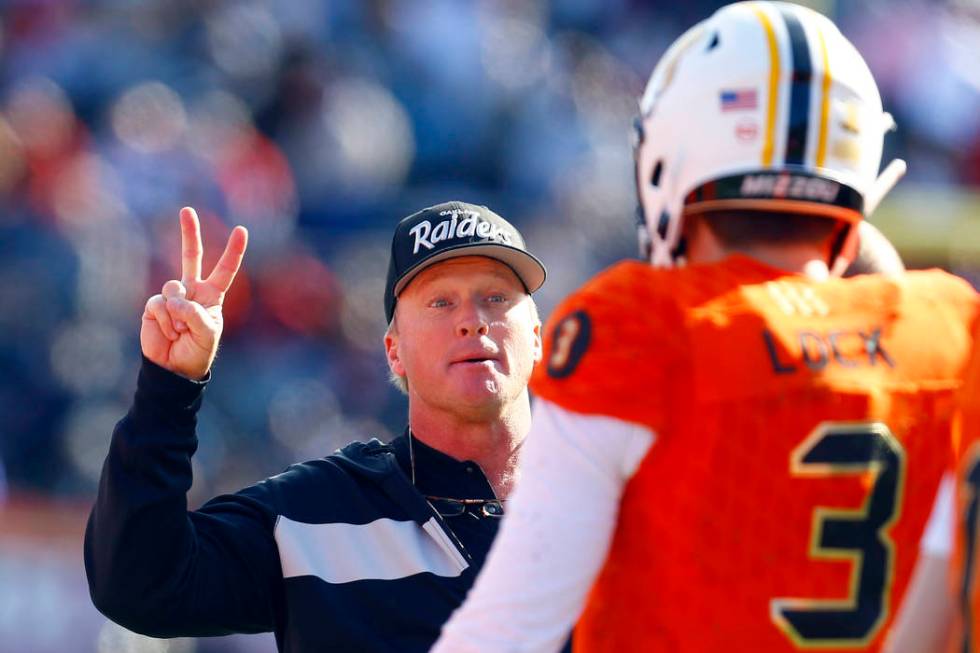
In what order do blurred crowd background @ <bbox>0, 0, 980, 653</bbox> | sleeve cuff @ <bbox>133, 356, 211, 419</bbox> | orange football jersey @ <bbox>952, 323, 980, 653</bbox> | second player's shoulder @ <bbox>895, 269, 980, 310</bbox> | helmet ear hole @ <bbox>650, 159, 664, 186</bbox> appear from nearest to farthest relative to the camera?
orange football jersey @ <bbox>952, 323, 980, 653</bbox>, second player's shoulder @ <bbox>895, 269, 980, 310</bbox>, helmet ear hole @ <bbox>650, 159, 664, 186</bbox>, sleeve cuff @ <bbox>133, 356, 211, 419</bbox>, blurred crowd background @ <bbox>0, 0, 980, 653</bbox>

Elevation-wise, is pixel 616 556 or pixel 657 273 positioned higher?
pixel 657 273

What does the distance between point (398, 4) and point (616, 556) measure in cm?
789

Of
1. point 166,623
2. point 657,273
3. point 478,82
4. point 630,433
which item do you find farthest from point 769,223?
point 478,82

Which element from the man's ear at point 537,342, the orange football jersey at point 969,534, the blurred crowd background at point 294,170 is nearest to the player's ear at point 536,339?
the man's ear at point 537,342

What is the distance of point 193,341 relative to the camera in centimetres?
278

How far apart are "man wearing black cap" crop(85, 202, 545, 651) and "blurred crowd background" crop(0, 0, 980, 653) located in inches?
154

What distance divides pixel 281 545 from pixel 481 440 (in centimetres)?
55

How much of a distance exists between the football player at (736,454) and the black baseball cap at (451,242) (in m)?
1.53

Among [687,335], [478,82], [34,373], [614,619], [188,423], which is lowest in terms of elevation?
[614,619]

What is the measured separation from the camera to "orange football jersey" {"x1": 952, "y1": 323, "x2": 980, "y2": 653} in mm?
1480

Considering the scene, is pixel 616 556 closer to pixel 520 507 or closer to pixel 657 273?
pixel 520 507

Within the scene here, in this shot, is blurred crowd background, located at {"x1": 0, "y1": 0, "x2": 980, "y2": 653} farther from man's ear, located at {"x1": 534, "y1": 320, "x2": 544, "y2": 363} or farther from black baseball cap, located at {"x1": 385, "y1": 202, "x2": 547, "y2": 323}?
black baseball cap, located at {"x1": 385, "y1": 202, "x2": 547, "y2": 323}

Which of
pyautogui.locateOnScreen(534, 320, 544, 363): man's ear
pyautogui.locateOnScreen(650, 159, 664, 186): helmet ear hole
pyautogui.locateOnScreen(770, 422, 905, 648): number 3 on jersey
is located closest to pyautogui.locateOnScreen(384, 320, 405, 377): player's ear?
pyautogui.locateOnScreen(534, 320, 544, 363): man's ear

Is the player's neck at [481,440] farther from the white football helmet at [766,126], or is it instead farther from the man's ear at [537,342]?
the white football helmet at [766,126]
